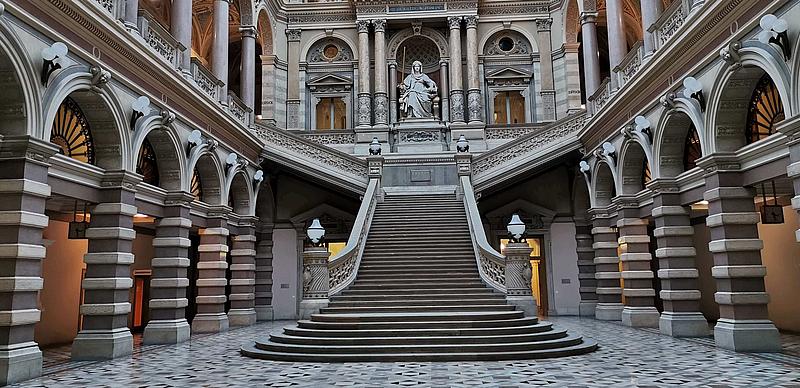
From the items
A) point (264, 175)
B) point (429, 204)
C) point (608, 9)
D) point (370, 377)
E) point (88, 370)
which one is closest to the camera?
point (370, 377)

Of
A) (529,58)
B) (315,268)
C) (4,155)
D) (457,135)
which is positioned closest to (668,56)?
(315,268)

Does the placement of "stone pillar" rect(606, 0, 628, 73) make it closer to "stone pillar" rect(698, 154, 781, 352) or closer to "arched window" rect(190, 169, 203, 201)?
"stone pillar" rect(698, 154, 781, 352)

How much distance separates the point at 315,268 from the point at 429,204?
24.2ft

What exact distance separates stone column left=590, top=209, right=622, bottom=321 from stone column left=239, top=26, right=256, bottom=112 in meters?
11.8

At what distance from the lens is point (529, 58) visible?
28031mm

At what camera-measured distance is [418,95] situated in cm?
2611

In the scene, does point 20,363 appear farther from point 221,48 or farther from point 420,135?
point 420,135

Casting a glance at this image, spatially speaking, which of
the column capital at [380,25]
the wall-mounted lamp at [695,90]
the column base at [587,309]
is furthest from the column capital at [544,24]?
the wall-mounted lamp at [695,90]

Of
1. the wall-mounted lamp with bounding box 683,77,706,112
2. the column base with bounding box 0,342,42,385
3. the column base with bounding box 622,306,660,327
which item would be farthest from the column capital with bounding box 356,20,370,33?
the column base with bounding box 0,342,42,385

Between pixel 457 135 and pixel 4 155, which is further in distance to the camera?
Answer: pixel 457 135

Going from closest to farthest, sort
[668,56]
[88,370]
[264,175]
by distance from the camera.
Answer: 1. [88,370]
2. [668,56]
3. [264,175]

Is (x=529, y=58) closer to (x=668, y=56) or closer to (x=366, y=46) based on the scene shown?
(x=366, y=46)

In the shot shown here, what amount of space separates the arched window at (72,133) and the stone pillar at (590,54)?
14.8m

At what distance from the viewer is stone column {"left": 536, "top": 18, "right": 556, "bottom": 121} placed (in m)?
27.2
